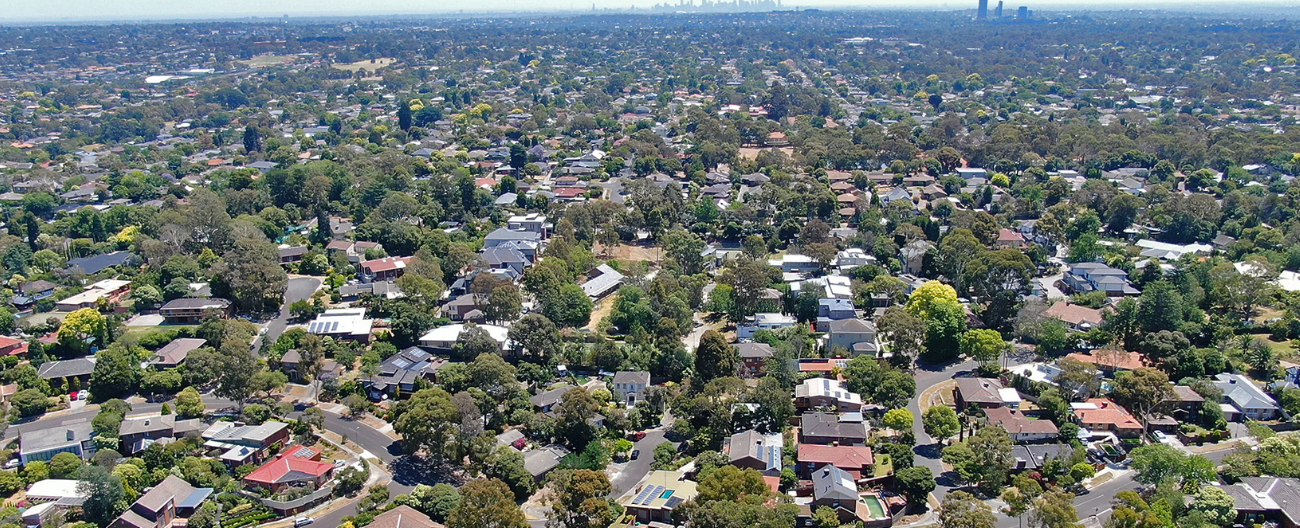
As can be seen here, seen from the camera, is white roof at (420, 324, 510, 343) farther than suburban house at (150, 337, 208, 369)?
Yes

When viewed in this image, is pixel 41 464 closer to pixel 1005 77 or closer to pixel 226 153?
pixel 226 153

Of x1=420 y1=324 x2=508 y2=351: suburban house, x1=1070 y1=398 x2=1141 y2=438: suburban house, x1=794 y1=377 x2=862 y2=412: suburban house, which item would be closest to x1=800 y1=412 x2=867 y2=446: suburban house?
x1=794 y1=377 x2=862 y2=412: suburban house

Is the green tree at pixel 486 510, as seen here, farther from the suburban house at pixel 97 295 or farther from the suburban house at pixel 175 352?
the suburban house at pixel 97 295

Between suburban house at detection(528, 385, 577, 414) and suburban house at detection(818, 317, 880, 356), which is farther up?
suburban house at detection(818, 317, 880, 356)

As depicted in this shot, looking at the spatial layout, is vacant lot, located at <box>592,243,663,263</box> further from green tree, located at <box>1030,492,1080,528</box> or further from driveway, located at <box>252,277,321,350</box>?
green tree, located at <box>1030,492,1080,528</box>

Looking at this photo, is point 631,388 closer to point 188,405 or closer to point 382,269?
point 188,405

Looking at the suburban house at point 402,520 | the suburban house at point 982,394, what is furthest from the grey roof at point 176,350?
the suburban house at point 982,394
